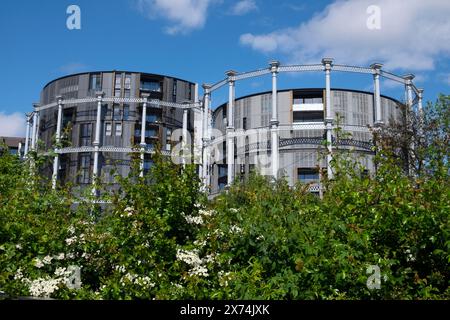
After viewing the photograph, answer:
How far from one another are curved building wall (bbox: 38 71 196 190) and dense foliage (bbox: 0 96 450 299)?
189ft

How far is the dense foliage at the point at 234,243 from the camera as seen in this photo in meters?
5.29

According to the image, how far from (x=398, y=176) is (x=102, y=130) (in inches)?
2488

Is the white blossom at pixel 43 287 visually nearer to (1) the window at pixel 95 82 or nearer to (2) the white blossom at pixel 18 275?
(2) the white blossom at pixel 18 275

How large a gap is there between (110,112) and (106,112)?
533 mm

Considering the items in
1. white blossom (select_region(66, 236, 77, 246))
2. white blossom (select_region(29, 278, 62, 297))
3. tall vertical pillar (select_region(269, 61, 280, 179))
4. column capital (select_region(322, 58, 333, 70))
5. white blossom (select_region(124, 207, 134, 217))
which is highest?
column capital (select_region(322, 58, 333, 70))

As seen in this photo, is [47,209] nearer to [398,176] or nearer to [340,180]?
[340,180]

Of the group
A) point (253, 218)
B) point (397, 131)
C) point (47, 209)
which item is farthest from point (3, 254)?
point (397, 131)

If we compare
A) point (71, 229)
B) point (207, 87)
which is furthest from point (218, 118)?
point (71, 229)

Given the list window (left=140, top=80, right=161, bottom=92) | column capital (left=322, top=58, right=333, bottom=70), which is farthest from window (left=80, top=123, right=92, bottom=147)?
column capital (left=322, top=58, right=333, bottom=70)

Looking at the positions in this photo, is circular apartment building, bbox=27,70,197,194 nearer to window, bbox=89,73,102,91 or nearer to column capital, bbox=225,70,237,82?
window, bbox=89,73,102,91

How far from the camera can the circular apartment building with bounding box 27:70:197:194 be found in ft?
213

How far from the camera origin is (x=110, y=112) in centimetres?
6750

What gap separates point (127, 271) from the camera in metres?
6.17

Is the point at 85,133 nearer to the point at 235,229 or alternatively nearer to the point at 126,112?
the point at 126,112
